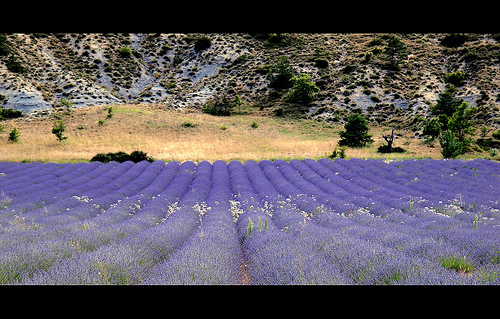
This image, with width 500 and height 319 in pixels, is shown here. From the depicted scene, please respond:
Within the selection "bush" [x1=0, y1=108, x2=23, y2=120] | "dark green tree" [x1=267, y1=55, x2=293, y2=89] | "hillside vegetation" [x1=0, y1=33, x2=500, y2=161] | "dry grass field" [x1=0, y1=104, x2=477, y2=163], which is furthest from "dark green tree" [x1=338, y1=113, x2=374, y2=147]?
"bush" [x1=0, y1=108, x2=23, y2=120]

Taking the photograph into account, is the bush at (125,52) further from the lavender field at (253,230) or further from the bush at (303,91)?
the lavender field at (253,230)

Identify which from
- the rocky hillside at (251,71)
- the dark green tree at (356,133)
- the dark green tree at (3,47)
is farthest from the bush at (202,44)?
the dark green tree at (356,133)

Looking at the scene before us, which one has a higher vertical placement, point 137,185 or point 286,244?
point 286,244

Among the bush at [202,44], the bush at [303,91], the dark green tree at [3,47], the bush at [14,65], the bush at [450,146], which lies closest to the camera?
the bush at [450,146]

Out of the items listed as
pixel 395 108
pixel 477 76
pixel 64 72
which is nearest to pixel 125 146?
pixel 64 72

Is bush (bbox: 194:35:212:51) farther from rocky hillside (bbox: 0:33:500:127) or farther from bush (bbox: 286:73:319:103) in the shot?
bush (bbox: 286:73:319:103)
